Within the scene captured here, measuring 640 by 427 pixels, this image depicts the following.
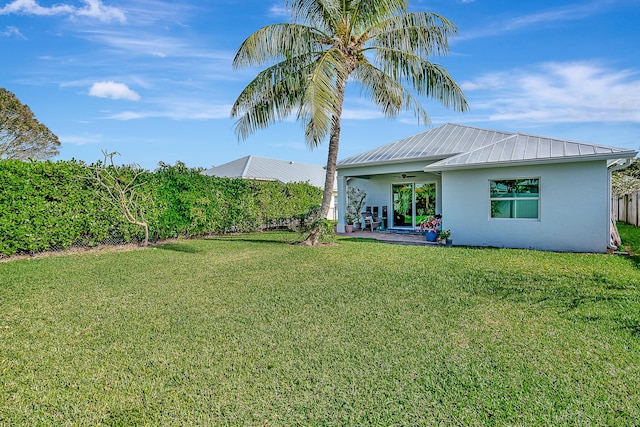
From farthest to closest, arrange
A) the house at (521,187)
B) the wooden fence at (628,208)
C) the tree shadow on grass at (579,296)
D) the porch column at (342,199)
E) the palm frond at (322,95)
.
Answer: the wooden fence at (628,208)
the porch column at (342,199)
the house at (521,187)
the palm frond at (322,95)
the tree shadow on grass at (579,296)

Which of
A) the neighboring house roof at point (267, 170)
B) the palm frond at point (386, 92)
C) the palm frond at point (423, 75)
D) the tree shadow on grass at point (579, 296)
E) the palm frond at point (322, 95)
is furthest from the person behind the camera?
A: the neighboring house roof at point (267, 170)

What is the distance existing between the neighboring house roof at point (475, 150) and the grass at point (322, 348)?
4160 millimetres

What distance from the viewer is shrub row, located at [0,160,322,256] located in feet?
31.4

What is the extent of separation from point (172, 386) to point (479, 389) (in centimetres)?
273

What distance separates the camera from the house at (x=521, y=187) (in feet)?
34.1

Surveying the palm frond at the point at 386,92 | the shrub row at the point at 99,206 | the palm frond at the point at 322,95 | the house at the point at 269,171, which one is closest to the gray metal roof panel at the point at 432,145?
the palm frond at the point at 386,92

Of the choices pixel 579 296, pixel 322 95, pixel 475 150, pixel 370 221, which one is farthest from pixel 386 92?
pixel 579 296

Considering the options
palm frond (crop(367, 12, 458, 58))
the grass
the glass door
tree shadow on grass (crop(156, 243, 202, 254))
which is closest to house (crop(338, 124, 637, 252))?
the glass door

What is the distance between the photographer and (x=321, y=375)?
333cm

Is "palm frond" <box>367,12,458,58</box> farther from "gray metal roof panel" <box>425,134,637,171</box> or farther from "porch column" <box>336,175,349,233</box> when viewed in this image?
"porch column" <box>336,175,349,233</box>

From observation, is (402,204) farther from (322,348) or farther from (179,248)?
(322,348)

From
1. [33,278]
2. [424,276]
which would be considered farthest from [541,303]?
[33,278]

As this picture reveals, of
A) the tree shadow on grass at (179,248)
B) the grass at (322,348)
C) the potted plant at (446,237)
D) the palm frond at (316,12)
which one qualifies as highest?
the palm frond at (316,12)

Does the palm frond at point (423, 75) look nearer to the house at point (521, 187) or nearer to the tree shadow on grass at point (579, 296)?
the house at point (521, 187)
